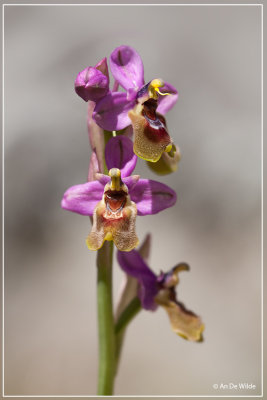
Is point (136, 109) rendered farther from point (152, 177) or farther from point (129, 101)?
point (152, 177)

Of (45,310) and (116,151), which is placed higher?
(116,151)

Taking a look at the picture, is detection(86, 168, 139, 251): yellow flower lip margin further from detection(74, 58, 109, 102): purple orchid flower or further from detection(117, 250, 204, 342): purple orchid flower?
detection(117, 250, 204, 342): purple orchid flower

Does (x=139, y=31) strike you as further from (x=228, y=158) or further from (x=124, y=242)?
(x=124, y=242)

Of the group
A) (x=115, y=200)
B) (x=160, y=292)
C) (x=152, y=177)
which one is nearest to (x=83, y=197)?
(x=115, y=200)

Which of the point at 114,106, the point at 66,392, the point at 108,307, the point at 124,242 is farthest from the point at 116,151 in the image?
the point at 66,392

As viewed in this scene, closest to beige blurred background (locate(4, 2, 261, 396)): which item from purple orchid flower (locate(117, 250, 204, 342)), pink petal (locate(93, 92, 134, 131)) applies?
purple orchid flower (locate(117, 250, 204, 342))
